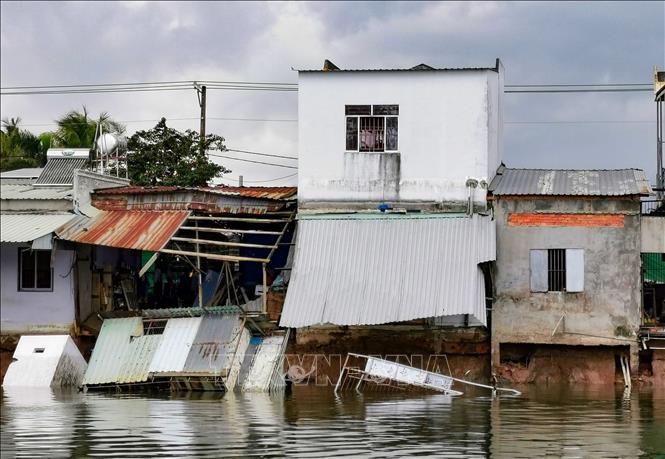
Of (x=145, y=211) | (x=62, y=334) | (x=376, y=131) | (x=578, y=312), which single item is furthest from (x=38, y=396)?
(x=578, y=312)

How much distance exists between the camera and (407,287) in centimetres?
3044

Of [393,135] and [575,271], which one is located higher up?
[393,135]

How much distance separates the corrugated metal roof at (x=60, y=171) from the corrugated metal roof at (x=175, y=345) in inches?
240

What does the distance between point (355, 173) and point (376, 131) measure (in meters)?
1.24

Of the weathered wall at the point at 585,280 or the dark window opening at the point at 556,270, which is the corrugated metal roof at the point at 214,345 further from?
the dark window opening at the point at 556,270

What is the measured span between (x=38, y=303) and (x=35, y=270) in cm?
92

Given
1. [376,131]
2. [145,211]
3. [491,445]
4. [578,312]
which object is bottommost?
[491,445]

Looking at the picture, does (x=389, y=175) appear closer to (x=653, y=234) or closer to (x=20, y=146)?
(x=653, y=234)

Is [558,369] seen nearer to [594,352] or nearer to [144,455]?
[594,352]

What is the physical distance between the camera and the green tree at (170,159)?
4353 cm

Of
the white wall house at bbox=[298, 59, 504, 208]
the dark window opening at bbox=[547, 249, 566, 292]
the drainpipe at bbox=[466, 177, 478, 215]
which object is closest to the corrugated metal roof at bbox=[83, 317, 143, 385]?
the white wall house at bbox=[298, 59, 504, 208]

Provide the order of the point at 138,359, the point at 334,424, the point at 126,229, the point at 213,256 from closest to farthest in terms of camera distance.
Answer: the point at 334,424
the point at 213,256
the point at 138,359
the point at 126,229

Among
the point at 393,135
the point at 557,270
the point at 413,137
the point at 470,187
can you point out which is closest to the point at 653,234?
the point at 557,270

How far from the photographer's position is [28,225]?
32031 mm
